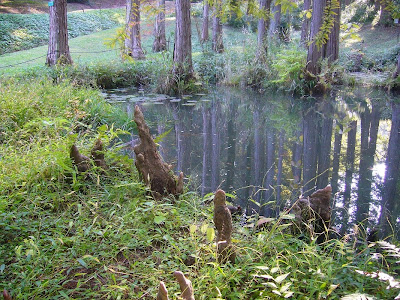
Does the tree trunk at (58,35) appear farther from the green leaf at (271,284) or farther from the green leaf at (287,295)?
the green leaf at (287,295)

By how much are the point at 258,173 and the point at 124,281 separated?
3.14 m

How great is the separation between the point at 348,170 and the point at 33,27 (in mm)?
23662

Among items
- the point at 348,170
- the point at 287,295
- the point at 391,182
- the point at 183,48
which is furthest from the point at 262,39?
the point at 287,295

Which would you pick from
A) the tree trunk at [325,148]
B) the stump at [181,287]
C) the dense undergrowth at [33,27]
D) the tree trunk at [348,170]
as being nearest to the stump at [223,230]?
the stump at [181,287]

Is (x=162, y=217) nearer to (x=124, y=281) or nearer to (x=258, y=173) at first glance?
(x=124, y=281)

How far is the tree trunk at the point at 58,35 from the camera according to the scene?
1242 centimetres

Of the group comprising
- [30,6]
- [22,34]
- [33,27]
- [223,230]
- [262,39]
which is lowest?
[223,230]

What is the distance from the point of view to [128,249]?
9.95 ft

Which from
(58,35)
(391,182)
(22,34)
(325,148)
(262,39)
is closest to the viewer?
(391,182)

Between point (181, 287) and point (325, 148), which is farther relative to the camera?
point (325, 148)

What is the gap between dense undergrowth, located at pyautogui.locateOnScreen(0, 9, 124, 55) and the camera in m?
21.9

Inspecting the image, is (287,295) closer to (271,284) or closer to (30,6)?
(271,284)

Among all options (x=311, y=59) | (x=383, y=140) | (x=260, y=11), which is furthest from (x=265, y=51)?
(x=260, y=11)

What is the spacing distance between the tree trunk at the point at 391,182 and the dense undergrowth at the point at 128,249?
583 mm
